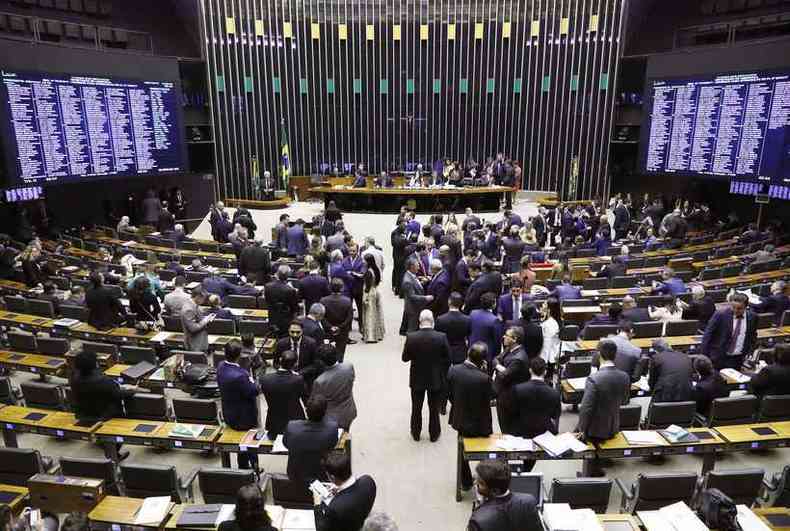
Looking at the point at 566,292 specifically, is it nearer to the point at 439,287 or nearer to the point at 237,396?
the point at 439,287

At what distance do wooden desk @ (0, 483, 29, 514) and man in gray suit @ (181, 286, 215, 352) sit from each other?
2489 millimetres

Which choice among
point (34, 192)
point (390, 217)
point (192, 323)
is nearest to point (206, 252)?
point (34, 192)

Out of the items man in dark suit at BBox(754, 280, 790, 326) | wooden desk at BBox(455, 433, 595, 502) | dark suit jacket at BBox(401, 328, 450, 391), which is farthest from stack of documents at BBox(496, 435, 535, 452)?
man in dark suit at BBox(754, 280, 790, 326)

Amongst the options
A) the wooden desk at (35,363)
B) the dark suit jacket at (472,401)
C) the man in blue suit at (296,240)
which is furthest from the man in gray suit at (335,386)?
the man in blue suit at (296,240)

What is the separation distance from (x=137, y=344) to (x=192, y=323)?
1218 mm

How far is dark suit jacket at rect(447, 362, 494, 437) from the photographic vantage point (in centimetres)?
468

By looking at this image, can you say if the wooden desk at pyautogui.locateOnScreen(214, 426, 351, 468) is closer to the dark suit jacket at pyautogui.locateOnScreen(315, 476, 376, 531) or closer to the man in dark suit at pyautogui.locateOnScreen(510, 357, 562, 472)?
the dark suit jacket at pyautogui.locateOnScreen(315, 476, 376, 531)

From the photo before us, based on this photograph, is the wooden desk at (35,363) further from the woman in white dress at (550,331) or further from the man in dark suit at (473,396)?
the woman in white dress at (550,331)

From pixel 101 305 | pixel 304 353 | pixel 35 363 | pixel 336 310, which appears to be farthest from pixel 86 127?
pixel 304 353

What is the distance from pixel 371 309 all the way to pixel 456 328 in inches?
99.9

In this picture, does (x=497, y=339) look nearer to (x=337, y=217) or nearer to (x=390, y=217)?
(x=337, y=217)

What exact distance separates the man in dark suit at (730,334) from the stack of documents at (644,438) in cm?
201

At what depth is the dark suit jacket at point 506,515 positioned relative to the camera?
9.70ft

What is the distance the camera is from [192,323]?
6551mm
